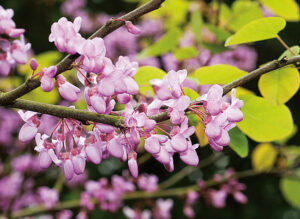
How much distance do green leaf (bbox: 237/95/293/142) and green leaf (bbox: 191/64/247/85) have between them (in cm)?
7

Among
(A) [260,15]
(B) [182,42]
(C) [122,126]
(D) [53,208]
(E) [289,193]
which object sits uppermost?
(C) [122,126]

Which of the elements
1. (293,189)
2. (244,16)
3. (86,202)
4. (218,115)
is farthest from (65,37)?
(293,189)

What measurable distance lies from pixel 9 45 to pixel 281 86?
0.57 m

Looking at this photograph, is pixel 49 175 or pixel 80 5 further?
pixel 80 5

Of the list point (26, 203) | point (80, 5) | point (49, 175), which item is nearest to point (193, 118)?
point (26, 203)

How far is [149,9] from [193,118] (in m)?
0.26

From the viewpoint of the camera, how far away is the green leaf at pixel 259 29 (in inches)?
28.0

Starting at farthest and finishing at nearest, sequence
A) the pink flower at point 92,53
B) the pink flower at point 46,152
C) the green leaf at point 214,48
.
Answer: the green leaf at point 214,48, the pink flower at point 46,152, the pink flower at point 92,53

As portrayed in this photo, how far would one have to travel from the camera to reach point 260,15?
1294 mm

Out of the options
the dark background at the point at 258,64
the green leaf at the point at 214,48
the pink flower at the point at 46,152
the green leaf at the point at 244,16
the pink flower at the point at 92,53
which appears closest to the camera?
the pink flower at the point at 92,53

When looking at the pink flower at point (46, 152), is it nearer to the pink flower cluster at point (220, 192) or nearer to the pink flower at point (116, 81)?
the pink flower at point (116, 81)

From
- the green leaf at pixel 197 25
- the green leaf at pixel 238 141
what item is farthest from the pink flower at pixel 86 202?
the green leaf at pixel 238 141

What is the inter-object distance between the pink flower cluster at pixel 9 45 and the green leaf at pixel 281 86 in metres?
0.50

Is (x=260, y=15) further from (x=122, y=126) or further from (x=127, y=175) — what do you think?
(x=127, y=175)
